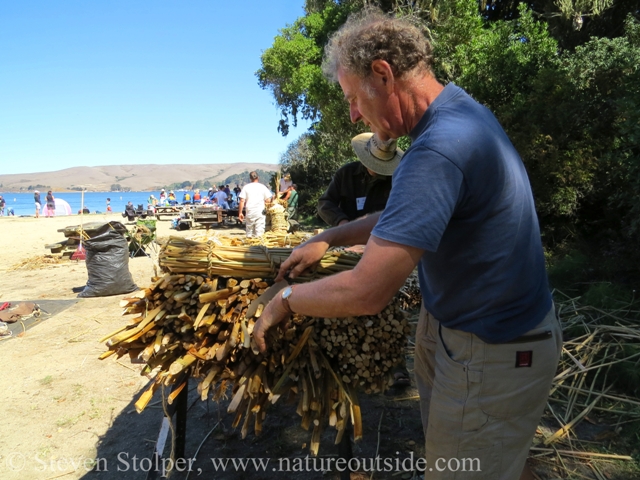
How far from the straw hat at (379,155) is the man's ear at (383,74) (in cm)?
186

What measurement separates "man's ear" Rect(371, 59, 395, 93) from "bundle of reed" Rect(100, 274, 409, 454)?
1.10 metres

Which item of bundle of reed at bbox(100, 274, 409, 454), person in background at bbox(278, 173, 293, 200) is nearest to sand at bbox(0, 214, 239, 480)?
bundle of reed at bbox(100, 274, 409, 454)

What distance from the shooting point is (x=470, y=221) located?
131cm

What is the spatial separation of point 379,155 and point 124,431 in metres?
2.89

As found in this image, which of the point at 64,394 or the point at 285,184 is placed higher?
the point at 285,184

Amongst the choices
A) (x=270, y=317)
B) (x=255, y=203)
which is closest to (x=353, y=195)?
(x=270, y=317)

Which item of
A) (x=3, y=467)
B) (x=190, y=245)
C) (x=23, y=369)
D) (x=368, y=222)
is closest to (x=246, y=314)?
(x=190, y=245)

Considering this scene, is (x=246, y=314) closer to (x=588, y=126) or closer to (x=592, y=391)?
(x=592, y=391)

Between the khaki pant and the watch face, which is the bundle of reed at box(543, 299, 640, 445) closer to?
the khaki pant

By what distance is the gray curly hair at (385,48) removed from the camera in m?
1.41

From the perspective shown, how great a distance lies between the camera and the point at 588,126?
776cm

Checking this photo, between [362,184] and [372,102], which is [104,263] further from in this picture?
[372,102]

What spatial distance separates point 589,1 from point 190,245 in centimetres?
1165
